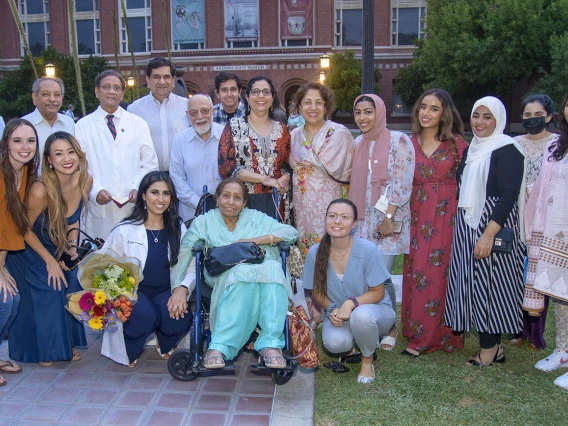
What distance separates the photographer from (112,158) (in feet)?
16.3

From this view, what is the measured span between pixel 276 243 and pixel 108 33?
36817mm

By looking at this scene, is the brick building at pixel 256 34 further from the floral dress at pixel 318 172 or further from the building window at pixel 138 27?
the floral dress at pixel 318 172

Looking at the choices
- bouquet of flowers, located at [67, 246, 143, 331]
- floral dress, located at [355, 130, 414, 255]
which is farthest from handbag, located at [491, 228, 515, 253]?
bouquet of flowers, located at [67, 246, 143, 331]

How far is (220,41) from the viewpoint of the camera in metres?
35.8

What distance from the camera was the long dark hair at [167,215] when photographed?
14.2 ft

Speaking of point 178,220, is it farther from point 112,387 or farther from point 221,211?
point 112,387

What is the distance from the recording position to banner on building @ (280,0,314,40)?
34750 mm

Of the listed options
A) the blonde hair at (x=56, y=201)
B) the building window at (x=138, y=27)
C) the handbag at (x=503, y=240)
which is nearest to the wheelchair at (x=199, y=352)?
the blonde hair at (x=56, y=201)

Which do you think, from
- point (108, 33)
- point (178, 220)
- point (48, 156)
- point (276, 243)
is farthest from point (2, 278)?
point (108, 33)

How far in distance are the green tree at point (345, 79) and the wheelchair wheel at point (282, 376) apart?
2612 cm

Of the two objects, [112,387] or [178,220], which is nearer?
[112,387]

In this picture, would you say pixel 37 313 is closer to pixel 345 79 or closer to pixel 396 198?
pixel 396 198

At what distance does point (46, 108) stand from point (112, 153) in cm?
80

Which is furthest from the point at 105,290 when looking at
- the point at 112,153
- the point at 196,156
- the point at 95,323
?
the point at 196,156
